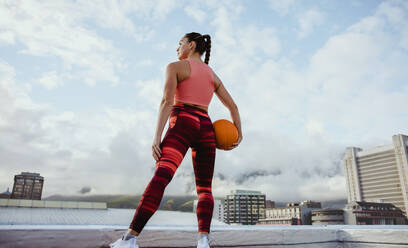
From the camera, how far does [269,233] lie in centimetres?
239

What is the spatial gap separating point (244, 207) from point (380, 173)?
84.1 meters

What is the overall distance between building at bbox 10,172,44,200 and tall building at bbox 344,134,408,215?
194 meters

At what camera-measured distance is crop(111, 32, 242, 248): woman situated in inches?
66.7

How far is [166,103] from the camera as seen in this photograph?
6.46ft

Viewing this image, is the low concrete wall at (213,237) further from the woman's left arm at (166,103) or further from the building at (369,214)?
A: the building at (369,214)

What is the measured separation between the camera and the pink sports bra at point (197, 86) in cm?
Answer: 212

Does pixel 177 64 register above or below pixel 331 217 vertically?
above

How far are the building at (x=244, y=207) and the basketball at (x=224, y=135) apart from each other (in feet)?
604

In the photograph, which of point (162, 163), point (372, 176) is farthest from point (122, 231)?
point (372, 176)

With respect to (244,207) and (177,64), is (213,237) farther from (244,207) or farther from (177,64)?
(244,207)

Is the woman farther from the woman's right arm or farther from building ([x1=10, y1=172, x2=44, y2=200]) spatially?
building ([x1=10, y1=172, x2=44, y2=200])

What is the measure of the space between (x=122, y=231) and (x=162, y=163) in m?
0.57

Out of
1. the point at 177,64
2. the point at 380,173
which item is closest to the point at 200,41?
the point at 177,64

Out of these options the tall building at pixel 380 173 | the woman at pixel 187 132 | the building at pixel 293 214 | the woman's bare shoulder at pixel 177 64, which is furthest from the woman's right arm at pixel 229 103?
the tall building at pixel 380 173
